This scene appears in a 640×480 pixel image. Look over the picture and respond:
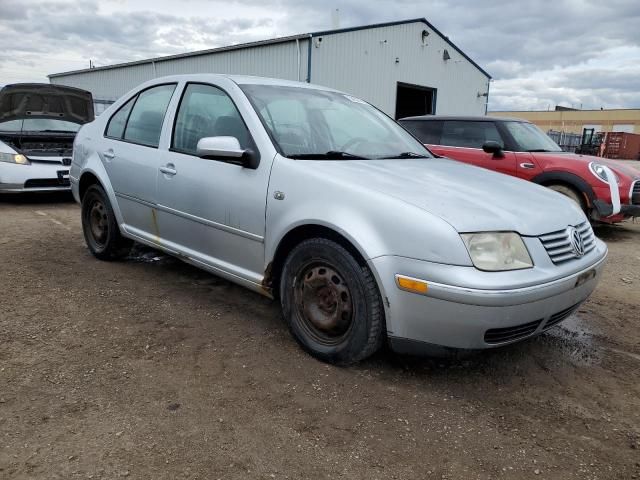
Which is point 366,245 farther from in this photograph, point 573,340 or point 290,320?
point 573,340

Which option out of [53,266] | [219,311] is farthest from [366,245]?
[53,266]

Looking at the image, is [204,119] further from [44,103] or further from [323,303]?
[44,103]

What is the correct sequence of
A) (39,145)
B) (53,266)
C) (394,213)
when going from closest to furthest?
(394,213) < (53,266) < (39,145)

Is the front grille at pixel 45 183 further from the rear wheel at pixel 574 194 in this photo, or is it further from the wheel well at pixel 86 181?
the rear wheel at pixel 574 194

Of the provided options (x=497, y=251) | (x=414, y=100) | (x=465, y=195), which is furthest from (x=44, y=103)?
(x=414, y=100)

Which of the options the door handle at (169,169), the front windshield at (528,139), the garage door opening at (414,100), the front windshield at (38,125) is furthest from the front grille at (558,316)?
the garage door opening at (414,100)

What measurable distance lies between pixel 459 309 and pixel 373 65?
50.1ft

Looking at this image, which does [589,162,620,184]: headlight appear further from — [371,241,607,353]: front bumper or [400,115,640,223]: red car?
[371,241,607,353]: front bumper

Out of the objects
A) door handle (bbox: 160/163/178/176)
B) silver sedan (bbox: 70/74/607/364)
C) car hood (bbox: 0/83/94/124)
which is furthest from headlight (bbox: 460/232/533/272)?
car hood (bbox: 0/83/94/124)

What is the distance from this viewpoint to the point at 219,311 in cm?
358

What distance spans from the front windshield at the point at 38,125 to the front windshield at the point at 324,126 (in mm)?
6192

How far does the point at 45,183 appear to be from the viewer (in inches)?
292

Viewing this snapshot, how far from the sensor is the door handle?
3.56m

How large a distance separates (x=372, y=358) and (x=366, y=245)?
78 cm
